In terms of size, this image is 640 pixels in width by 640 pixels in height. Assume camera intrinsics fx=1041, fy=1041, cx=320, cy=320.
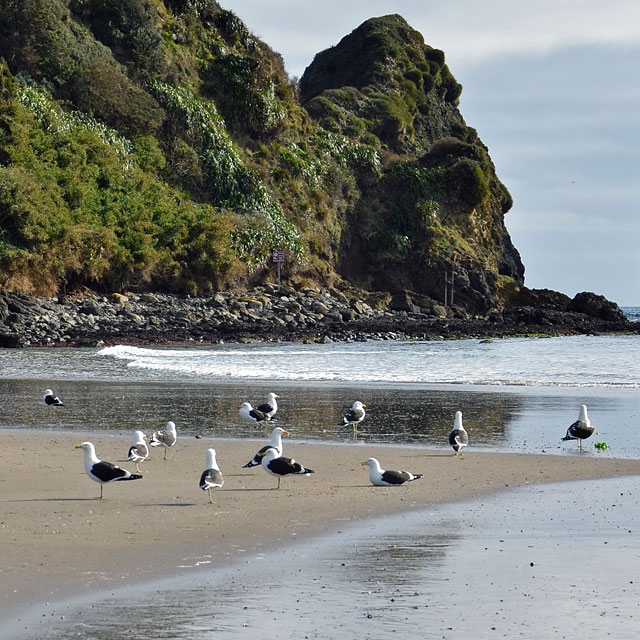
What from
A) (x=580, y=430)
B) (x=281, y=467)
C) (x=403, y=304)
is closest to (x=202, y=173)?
(x=403, y=304)

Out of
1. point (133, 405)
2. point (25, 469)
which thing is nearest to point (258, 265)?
point (133, 405)

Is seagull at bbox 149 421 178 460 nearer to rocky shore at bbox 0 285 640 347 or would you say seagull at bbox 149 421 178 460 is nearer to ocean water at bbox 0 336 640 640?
ocean water at bbox 0 336 640 640

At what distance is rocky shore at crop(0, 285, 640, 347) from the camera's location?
3728cm

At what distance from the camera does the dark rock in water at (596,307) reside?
62344 millimetres

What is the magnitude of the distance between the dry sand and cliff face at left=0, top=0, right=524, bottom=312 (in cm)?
3225

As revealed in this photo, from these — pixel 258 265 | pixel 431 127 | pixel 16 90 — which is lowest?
pixel 258 265

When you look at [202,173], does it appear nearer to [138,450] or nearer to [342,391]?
A: [342,391]

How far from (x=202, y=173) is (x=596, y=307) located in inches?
999

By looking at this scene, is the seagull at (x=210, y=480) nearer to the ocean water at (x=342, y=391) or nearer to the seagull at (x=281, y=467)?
the seagull at (x=281, y=467)

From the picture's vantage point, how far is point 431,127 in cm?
8506

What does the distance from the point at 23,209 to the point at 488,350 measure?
20.0 meters

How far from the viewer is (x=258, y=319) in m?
44.9

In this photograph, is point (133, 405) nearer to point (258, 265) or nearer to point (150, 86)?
point (258, 265)

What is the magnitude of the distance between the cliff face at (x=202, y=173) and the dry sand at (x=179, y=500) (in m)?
32.3
